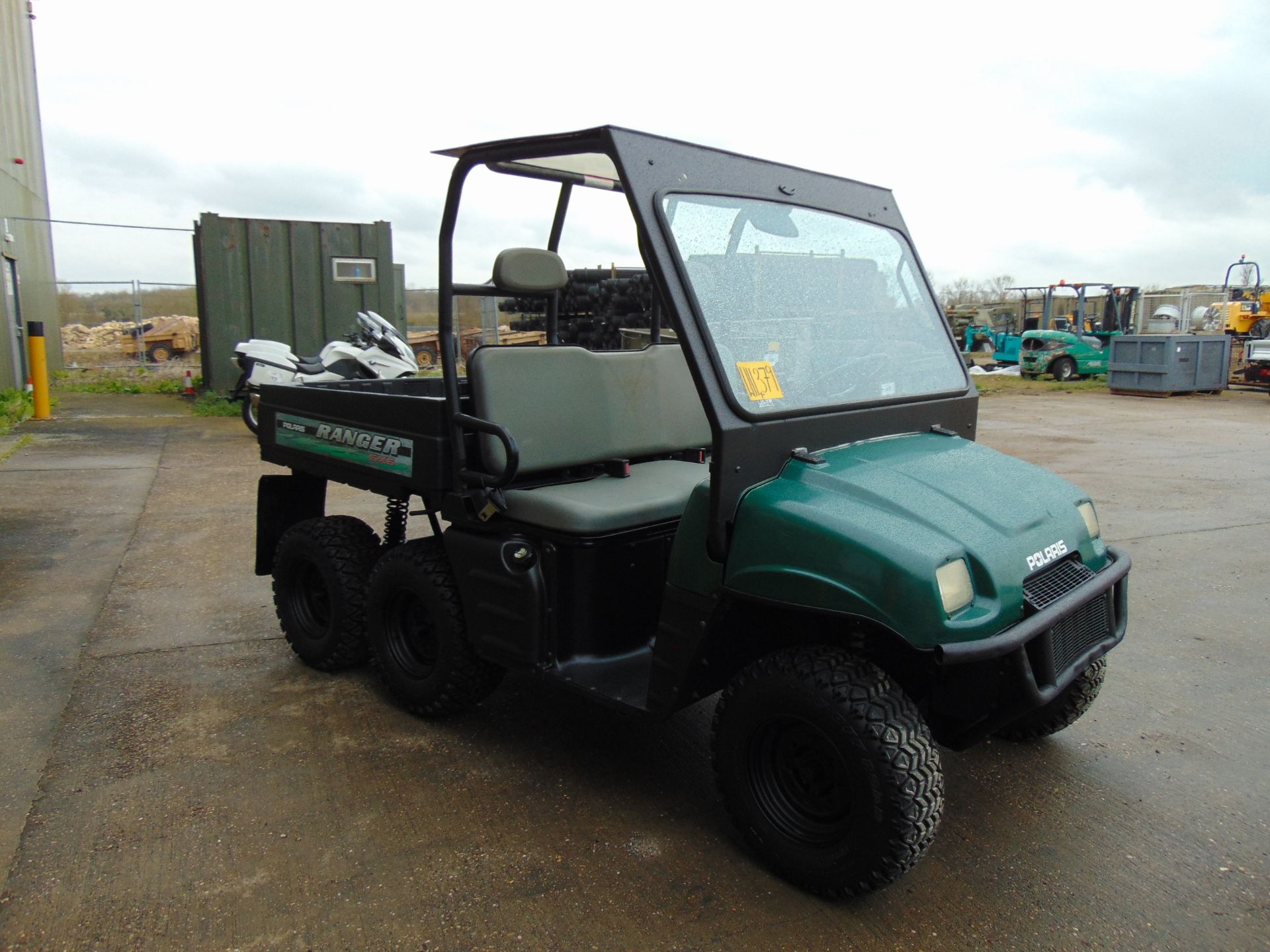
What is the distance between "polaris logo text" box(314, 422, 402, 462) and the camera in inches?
133

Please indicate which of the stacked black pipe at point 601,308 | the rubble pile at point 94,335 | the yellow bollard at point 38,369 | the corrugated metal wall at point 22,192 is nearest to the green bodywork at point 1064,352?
the stacked black pipe at point 601,308

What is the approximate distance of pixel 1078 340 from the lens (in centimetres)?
2017

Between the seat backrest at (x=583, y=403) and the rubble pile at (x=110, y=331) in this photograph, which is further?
the rubble pile at (x=110, y=331)

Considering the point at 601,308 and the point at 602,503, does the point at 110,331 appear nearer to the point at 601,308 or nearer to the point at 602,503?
the point at 601,308

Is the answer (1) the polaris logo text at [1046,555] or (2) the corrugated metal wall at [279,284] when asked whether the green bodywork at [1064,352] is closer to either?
(2) the corrugated metal wall at [279,284]

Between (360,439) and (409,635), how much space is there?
2.43ft

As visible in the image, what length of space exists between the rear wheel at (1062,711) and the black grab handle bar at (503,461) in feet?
5.82

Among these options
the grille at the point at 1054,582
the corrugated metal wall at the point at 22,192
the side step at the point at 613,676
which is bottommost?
the side step at the point at 613,676

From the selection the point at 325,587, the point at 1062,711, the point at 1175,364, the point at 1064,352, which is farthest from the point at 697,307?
the point at 1064,352

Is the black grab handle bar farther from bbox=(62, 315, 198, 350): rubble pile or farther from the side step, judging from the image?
bbox=(62, 315, 198, 350): rubble pile

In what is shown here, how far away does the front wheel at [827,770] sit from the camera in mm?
2240

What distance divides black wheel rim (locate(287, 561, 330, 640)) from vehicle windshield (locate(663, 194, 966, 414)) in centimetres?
220

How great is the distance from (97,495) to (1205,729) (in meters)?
7.08

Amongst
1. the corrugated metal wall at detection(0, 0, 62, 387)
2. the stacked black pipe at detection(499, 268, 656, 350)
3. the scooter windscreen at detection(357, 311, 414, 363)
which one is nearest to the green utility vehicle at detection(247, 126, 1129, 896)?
the stacked black pipe at detection(499, 268, 656, 350)
